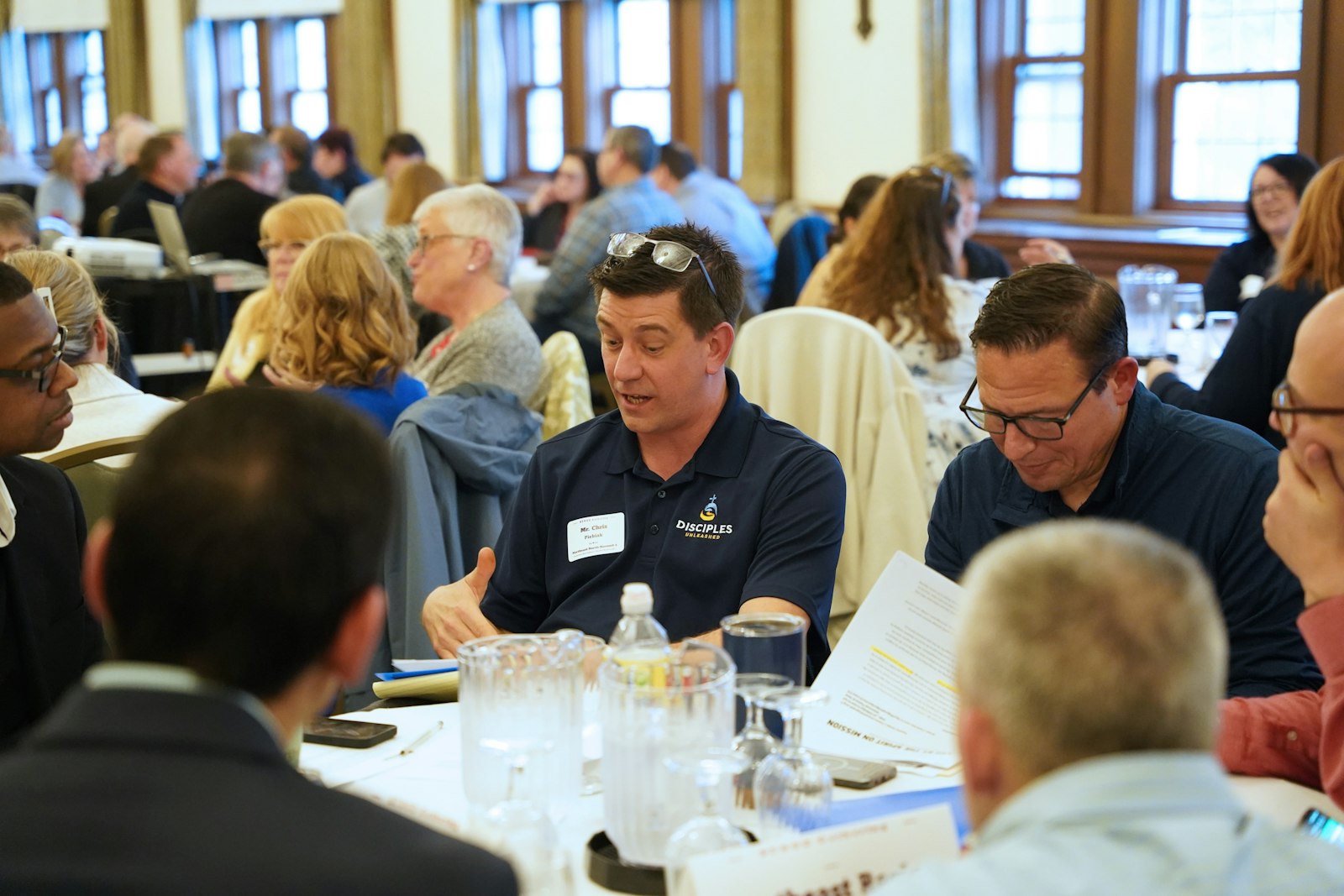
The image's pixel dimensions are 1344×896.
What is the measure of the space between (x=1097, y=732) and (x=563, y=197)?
25.4ft

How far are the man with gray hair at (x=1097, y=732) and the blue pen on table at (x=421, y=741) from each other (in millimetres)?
938

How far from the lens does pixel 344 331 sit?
11.1 ft

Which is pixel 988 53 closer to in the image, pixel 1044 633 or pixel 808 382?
pixel 808 382

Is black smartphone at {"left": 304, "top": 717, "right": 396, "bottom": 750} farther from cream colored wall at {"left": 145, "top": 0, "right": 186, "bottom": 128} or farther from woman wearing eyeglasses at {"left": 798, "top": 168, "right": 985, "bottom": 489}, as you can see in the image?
cream colored wall at {"left": 145, "top": 0, "right": 186, "bottom": 128}

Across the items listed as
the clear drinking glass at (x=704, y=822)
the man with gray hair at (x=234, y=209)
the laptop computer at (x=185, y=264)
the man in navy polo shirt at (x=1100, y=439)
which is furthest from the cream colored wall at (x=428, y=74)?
the clear drinking glass at (x=704, y=822)

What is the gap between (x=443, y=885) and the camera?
0.89m

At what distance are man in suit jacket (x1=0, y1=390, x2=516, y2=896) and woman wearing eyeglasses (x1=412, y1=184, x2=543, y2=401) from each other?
2.65 metres

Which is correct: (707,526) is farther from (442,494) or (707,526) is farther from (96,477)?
(96,477)

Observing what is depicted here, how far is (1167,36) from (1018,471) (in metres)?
5.81

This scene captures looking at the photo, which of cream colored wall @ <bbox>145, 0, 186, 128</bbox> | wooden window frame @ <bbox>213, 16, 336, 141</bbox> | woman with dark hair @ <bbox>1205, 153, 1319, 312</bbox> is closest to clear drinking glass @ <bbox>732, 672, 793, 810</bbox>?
woman with dark hair @ <bbox>1205, 153, 1319, 312</bbox>

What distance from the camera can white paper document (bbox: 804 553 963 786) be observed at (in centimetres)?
175

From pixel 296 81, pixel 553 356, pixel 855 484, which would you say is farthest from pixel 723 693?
pixel 296 81

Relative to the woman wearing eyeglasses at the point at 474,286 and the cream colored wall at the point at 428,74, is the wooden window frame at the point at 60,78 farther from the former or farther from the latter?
the woman wearing eyeglasses at the point at 474,286

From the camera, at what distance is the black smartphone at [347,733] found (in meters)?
1.79
